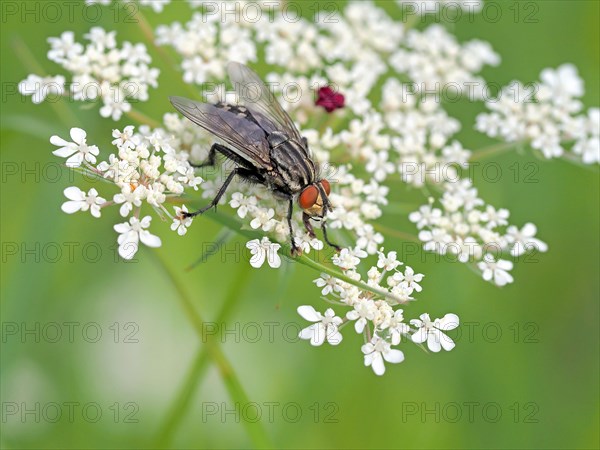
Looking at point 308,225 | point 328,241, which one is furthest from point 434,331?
point 308,225

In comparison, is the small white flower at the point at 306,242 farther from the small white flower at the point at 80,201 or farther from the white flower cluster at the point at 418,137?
the white flower cluster at the point at 418,137

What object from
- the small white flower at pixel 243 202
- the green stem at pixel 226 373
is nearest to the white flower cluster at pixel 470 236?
the small white flower at pixel 243 202

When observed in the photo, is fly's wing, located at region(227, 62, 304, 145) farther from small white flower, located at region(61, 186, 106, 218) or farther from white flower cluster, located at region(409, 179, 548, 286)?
small white flower, located at region(61, 186, 106, 218)

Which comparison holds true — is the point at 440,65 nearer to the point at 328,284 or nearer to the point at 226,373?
the point at 328,284

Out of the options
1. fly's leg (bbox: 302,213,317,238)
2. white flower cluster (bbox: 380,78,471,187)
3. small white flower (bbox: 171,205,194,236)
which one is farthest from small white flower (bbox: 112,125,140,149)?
white flower cluster (bbox: 380,78,471,187)

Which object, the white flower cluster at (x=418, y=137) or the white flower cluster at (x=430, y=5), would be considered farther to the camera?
the white flower cluster at (x=430, y=5)

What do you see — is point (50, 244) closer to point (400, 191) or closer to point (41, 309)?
point (41, 309)

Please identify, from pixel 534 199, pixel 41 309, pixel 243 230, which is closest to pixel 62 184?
pixel 41 309
